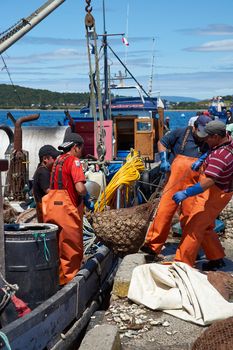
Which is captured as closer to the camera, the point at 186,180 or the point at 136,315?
the point at 136,315

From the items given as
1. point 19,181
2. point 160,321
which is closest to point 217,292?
point 160,321

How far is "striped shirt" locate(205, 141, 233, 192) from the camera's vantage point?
659 cm

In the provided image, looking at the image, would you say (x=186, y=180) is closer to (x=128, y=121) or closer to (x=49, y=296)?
(x=49, y=296)

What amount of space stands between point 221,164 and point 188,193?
45 centimetres

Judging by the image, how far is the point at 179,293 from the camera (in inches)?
233

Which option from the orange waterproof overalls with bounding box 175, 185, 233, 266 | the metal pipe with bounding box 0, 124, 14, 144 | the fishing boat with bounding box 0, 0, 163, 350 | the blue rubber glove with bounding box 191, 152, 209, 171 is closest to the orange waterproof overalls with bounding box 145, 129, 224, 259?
the blue rubber glove with bounding box 191, 152, 209, 171

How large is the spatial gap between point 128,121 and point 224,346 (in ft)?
40.6

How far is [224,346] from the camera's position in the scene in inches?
164

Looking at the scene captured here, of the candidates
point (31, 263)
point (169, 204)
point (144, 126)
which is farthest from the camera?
point (144, 126)

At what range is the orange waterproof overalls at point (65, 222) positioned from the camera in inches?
261

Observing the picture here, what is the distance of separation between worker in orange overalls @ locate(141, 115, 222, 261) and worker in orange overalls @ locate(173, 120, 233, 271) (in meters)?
0.29

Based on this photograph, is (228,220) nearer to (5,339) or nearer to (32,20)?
(32,20)

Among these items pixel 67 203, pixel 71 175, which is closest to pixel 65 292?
pixel 67 203

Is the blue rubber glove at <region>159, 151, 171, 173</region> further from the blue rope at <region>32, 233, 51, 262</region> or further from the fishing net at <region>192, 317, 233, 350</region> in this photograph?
the fishing net at <region>192, 317, 233, 350</region>
